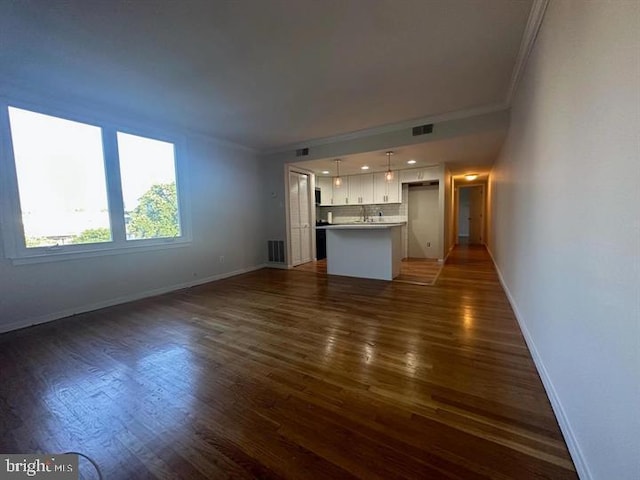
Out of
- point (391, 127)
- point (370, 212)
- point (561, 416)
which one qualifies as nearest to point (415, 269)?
point (370, 212)

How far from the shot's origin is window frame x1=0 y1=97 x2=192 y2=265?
2869 mm

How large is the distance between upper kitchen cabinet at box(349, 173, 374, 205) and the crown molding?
161 inches

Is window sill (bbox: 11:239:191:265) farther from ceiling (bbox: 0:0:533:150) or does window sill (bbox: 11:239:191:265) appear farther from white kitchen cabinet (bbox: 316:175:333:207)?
white kitchen cabinet (bbox: 316:175:333:207)

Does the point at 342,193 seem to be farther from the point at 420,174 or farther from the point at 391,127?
the point at 391,127

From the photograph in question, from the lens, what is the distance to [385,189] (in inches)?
273

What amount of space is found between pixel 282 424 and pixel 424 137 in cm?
440

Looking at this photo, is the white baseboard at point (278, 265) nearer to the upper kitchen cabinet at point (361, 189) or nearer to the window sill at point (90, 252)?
the window sill at point (90, 252)

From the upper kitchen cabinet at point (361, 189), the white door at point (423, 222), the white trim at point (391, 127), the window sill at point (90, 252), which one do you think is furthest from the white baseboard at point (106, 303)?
the white door at point (423, 222)

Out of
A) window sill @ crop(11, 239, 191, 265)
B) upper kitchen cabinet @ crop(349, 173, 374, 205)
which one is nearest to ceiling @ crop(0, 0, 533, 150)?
window sill @ crop(11, 239, 191, 265)

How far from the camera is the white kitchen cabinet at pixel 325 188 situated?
25.3 ft

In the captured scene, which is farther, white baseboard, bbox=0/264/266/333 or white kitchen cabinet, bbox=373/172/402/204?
white kitchen cabinet, bbox=373/172/402/204

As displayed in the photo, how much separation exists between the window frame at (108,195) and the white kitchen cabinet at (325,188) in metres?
3.92

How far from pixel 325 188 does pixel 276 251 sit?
2647 millimetres

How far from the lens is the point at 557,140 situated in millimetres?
1604
